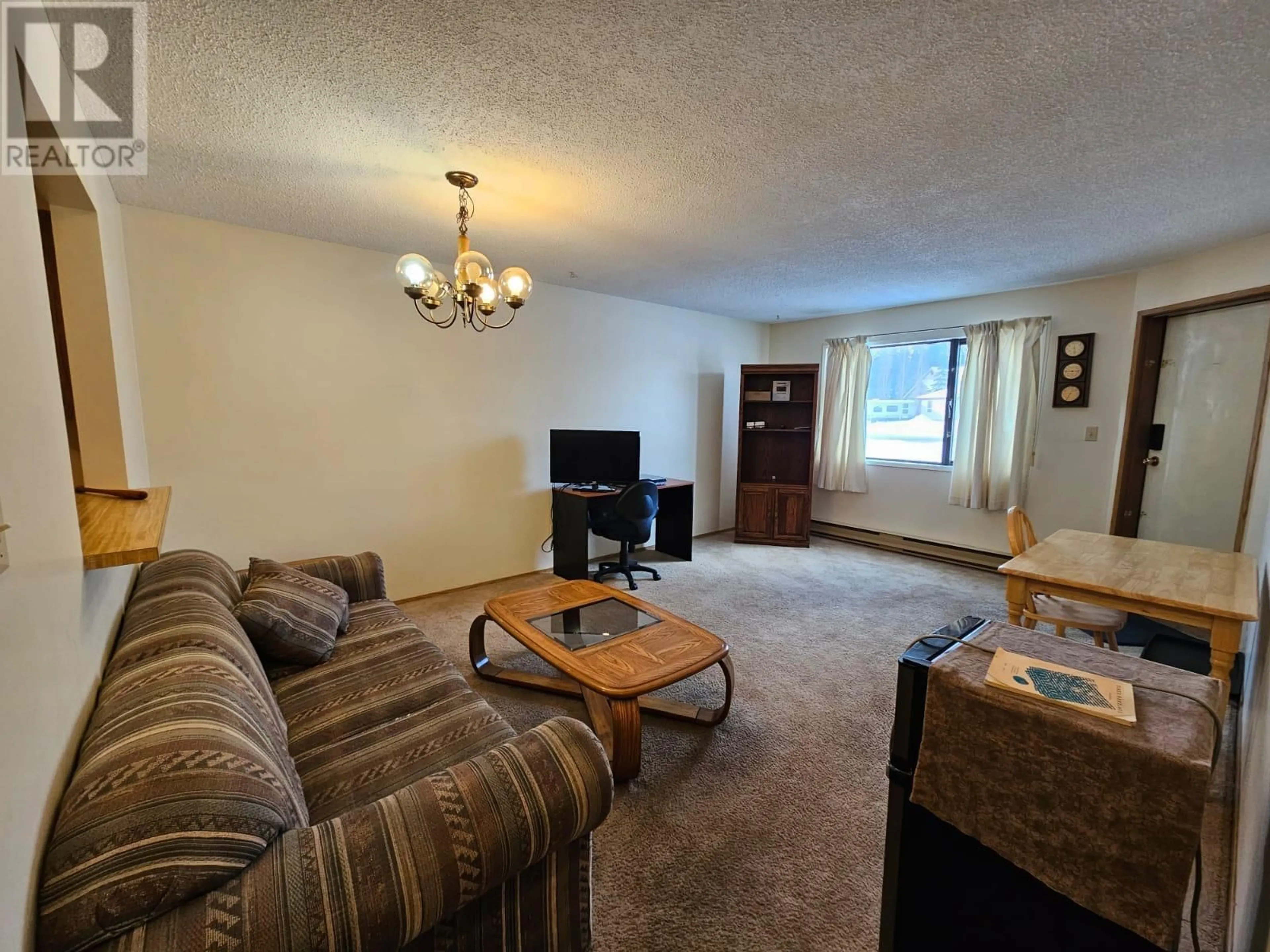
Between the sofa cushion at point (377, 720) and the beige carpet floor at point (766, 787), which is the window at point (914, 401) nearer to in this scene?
the beige carpet floor at point (766, 787)

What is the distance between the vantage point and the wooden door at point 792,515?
5113 mm

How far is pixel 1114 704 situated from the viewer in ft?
2.61

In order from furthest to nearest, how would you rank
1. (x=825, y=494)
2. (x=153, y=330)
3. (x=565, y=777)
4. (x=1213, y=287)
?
(x=825, y=494) → (x=1213, y=287) → (x=153, y=330) → (x=565, y=777)

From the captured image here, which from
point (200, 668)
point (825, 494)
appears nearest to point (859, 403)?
point (825, 494)

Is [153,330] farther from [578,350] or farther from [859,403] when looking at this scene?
[859,403]

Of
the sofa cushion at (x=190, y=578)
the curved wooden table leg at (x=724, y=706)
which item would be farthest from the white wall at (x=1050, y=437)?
the sofa cushion at (x=190, y=578)

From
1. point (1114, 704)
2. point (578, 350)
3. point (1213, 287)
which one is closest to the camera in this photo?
point (1114, 704)

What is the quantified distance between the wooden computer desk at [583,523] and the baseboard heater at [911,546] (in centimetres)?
174

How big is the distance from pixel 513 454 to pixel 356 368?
1231mm

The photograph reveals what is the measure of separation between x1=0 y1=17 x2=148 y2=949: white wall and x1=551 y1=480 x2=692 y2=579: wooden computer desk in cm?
275

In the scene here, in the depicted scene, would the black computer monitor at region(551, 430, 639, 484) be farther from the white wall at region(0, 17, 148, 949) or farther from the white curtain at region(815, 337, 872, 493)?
the white wall at region(0, 17, 148, 949)

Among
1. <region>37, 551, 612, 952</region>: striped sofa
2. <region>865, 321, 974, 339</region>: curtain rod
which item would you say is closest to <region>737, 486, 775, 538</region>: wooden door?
<region>865, 321, 974, 339</region>: curtain rod

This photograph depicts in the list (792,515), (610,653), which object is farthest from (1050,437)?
(610,653)

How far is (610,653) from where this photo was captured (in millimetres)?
2031
